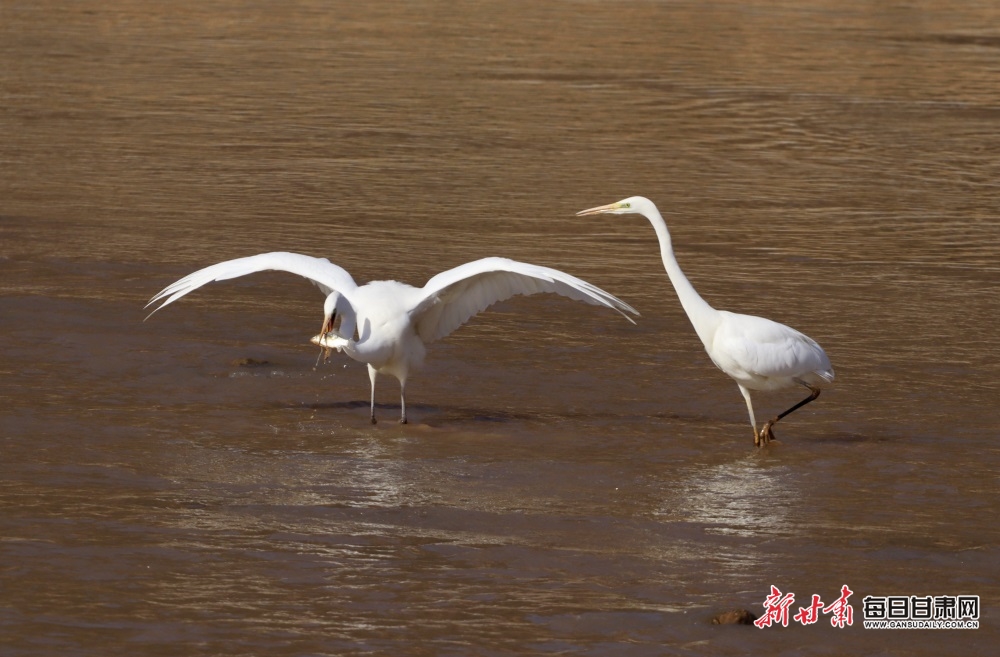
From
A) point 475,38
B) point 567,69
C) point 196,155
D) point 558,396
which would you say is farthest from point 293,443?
point 475,38

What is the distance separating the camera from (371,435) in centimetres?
906

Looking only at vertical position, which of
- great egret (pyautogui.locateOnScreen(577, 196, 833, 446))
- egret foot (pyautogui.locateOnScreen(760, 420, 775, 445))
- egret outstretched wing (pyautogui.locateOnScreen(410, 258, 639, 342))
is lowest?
egret foot (pyautogui.locateOnScreen(760, 420, 775, 445))

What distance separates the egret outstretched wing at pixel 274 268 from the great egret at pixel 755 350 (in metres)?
1.62

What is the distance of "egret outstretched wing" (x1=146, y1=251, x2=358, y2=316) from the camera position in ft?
29.6

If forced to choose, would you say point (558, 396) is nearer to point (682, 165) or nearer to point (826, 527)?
point (826, 527)

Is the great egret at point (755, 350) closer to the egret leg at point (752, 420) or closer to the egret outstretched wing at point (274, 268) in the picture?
the egret leg at point (752, 420)

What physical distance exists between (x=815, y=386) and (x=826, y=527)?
1.65m

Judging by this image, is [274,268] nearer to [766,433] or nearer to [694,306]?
[694,306]

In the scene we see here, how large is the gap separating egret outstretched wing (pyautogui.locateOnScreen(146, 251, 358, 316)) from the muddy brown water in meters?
0.79

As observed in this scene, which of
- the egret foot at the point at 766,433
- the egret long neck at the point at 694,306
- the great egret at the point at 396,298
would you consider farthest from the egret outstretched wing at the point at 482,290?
the egret foot at the point at 766,433

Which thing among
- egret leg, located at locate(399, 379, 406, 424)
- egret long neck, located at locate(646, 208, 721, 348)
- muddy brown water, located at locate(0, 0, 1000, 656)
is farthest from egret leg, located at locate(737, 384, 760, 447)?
egret leg, located at locate(399, 379, 406, 424)

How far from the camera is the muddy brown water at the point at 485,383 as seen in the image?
667 cm

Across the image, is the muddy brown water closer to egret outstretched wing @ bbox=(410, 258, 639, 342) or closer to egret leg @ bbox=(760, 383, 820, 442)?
egret leg @ bbox=(760, 383, 820, 442)

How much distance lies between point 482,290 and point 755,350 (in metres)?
1.71
